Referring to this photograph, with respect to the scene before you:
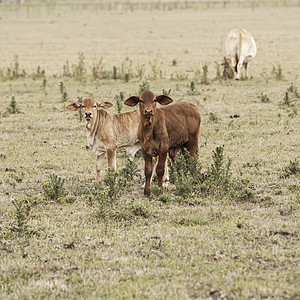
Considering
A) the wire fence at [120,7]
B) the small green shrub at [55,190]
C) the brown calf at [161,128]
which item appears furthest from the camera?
the wire fence at [120,7]

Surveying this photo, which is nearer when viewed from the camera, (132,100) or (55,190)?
(55,190)

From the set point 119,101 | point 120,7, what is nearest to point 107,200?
point 119,101

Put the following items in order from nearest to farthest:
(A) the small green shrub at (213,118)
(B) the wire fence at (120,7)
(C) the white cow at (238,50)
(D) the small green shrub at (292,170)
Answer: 1. (D) the small green shrub at (292,170)
2. (A) the small green shrub at (213,118)
3. (C) the white cow at (238,50)
4. (B) the wire fence at (120,7)

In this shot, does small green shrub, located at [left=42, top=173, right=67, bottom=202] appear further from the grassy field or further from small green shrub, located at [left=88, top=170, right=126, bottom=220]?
small green shrub, located at [left=88, top=170, right=126, bottom=220]

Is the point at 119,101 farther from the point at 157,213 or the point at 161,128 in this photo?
the point at 157,213

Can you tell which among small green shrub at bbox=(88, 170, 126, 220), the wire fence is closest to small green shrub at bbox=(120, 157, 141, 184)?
small green shrub at bbox=(88, 170, 126, 220)

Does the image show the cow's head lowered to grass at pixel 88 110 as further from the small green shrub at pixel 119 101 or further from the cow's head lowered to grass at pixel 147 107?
the small green shrub at pixel 119 101

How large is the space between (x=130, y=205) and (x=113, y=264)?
160 centimetres

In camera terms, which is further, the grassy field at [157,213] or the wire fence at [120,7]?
the wire fence at [120,7]

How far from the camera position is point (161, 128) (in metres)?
7.32

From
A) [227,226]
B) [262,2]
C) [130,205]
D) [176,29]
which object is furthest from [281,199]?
[262,2]

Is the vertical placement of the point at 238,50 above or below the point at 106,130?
above

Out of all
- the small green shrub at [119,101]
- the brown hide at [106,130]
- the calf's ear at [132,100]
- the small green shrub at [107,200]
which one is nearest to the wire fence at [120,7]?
the small green shrub at [119,101]

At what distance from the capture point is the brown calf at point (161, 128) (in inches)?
282
